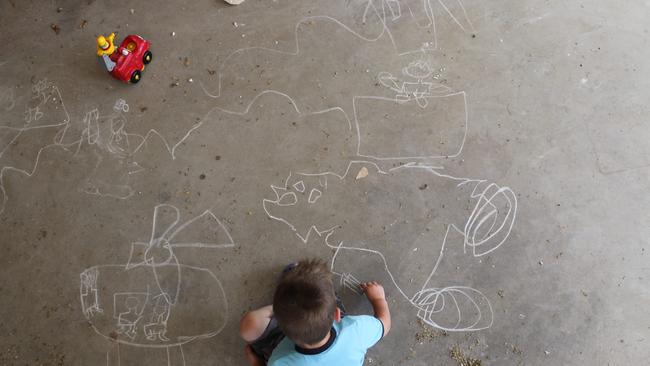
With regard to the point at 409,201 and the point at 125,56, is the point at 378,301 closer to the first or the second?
the point at 409,201

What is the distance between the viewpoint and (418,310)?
A: 2330mm

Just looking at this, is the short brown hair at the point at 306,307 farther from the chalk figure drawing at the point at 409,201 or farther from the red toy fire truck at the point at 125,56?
the red toy fire truck at the point at 125,56

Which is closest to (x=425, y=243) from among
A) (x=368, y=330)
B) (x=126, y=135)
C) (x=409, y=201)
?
(x=409, y=201)

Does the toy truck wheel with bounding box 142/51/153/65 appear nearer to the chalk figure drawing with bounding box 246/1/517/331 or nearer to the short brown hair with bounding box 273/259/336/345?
the chalk figure drawing with bounding box 246/1/517/331

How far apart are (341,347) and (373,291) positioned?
1.35 feet

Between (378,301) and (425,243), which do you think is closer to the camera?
(378,301)

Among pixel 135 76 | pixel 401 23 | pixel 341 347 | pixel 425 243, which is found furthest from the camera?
pixel 401 23

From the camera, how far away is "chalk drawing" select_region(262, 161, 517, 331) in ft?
7.64

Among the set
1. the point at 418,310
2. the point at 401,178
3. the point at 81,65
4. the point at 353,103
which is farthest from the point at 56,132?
the point at 418,310

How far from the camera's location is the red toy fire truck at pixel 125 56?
7.93 feet

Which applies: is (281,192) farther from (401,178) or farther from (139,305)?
(139,305)

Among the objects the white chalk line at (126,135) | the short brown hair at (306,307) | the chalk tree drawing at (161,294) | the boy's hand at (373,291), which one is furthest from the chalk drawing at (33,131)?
the boy's hand at (373,291)

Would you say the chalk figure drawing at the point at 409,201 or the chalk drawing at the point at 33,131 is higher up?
the chalk drawing at the point at 33,131

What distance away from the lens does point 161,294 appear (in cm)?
233
